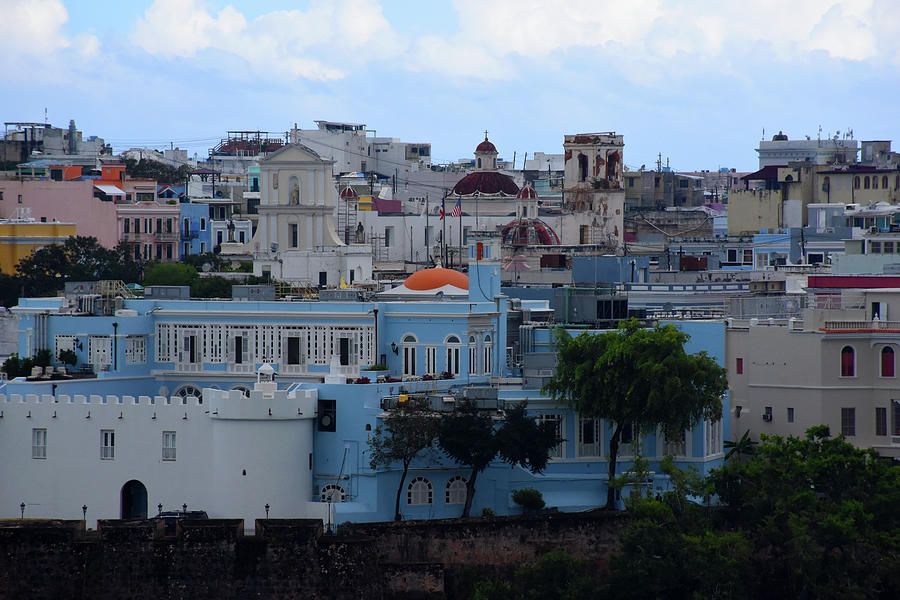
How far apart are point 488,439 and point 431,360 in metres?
7.76

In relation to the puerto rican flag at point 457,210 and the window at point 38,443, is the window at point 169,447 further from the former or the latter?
the puerto rican flag at point 457,210

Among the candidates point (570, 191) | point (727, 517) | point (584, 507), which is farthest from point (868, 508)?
point (570, 191)

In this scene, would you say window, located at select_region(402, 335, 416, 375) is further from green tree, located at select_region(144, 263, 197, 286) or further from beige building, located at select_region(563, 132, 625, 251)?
beige building, located at select_region(563, 132, 625, 251)

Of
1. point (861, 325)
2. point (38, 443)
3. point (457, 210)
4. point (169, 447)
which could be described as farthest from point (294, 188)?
point (169, 447)

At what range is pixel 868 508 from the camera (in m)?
58.6

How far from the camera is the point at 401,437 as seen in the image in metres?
59.0

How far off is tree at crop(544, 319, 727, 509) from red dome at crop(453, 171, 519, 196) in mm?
88962

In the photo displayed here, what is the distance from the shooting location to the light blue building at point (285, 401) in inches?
2338

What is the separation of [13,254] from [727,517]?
59556 mm

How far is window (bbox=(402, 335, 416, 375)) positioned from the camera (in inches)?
2643

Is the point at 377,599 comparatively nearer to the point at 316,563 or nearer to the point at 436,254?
the point at 316,563

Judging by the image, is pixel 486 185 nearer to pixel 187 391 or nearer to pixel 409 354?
pixel 187 391

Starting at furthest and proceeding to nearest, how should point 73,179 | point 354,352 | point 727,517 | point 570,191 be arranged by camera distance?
1. point 570,191
2. point 73,179
3. point 354,352
4. point 727,517

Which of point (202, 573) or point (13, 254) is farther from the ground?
point (13, 254)
